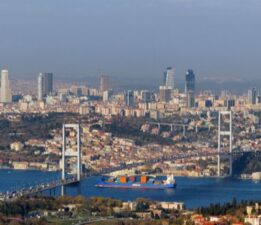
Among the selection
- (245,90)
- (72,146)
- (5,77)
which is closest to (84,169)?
(72,146)

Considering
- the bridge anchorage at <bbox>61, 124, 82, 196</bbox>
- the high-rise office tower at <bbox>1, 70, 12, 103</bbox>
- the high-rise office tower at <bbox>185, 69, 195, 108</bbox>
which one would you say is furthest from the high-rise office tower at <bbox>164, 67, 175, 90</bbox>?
the bridge anchorage at <bbox>61, 124, 82, 196</bbox>

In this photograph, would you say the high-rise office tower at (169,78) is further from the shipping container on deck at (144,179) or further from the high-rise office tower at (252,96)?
the shipping container on deck at (144,179)

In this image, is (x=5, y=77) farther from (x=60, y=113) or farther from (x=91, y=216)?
(x=91, y=216)

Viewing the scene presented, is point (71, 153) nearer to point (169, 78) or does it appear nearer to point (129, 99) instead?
point (129, 99)

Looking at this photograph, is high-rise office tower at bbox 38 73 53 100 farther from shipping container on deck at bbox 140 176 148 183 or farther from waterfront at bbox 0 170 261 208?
shipping container on deck at bbox 140 176 148 183

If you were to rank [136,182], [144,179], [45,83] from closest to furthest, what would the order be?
[144,179]
[136,182]
[45,83]

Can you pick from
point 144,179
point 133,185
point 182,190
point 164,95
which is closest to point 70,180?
point 133,185

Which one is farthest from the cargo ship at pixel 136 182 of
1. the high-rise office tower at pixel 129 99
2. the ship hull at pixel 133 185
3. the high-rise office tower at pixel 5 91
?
the high-rise office tower at pixel 5 91
